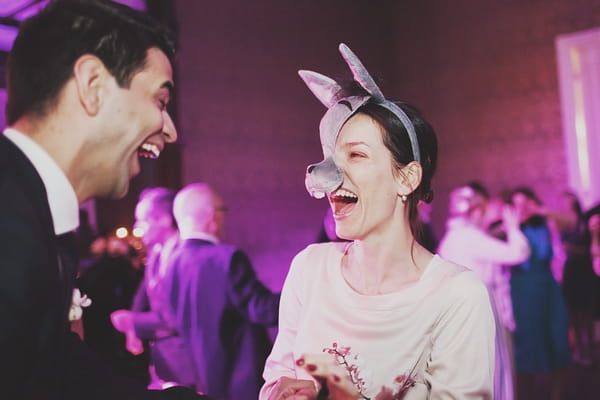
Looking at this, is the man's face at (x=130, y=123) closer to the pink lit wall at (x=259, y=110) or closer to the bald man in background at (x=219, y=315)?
the bald man in background at (x=219, y=315)

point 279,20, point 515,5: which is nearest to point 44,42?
point 279,20

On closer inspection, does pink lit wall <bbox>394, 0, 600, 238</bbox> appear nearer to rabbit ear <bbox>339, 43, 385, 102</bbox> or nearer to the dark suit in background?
the dark suit in background

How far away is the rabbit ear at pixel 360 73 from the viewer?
1.68 meters

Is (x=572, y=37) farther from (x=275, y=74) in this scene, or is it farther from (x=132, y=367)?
(x=132, y=367)

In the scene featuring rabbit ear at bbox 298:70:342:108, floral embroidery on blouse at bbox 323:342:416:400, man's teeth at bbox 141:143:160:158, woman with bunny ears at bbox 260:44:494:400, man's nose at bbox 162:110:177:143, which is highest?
rabbit ear at bbox 298:70:342:108

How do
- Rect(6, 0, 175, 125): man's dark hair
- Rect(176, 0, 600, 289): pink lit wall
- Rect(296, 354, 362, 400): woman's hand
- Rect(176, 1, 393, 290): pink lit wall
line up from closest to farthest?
Rect(6, 0, 175, 125): man's dark hair, Rect(296, 354, 362, 400): woman's hand, Rect(176, 1, 393, 290): pink lit wall, Rect(176, 0, 600, 289): pink lit wall

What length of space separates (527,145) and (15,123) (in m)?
8.04

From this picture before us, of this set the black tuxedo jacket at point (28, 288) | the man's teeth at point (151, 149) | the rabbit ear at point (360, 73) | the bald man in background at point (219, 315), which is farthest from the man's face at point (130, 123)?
the bald man in background at point (219, 315)

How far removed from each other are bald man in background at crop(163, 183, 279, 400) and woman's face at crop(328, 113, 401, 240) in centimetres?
156

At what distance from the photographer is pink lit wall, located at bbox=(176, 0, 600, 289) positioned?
779cm

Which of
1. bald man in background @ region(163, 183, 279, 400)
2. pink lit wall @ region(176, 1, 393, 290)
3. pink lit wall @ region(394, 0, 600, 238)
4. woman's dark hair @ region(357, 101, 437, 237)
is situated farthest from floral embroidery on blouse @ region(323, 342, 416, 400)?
pink lit wall @ region(394, 0, 600, 238)

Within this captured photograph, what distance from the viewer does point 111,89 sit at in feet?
3.80

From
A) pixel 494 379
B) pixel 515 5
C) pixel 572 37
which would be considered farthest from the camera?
pixel 515 5

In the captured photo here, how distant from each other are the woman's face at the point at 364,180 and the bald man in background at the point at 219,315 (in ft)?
5.10
